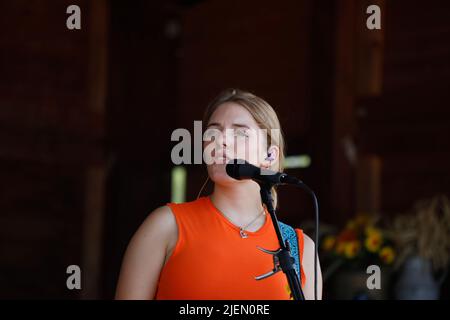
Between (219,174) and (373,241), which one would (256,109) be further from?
(373,241)

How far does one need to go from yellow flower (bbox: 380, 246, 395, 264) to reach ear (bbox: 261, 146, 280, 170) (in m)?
1.69

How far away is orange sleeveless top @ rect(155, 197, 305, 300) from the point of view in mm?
1421

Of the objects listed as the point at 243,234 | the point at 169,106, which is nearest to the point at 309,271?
the point at 243,234

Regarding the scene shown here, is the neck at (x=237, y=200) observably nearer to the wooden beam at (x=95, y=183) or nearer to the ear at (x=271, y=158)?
the ear at (x=271, y=158)

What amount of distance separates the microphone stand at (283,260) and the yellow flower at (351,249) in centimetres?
185

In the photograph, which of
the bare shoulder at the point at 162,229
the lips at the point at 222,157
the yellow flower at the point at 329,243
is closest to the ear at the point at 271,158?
the lips at the point at 222,157

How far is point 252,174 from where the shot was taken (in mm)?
1387

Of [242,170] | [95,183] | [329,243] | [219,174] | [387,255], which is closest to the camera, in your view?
[242,170]

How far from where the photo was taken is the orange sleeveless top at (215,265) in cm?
142

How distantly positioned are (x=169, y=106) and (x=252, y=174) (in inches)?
159

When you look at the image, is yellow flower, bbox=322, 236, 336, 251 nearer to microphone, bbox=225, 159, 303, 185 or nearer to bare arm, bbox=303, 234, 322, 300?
bare arm, bbox=303, 234, 322, 300

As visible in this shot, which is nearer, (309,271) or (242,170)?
(242,170)

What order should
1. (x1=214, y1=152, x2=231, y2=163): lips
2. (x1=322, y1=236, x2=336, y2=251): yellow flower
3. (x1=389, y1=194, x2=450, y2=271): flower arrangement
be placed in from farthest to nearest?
(x1=322, y1=236, x2=336, y2=251): yellow flower, (x1=389, y1=194, x2=450, y2=271): flower arrangement, (x1=214, y1=152, x2=231, y2=163): lips

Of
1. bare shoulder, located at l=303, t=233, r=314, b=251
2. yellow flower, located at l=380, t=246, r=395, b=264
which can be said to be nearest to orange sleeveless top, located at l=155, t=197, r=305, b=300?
bare shoulder, located at l=303, t=233, r=314, b=251
